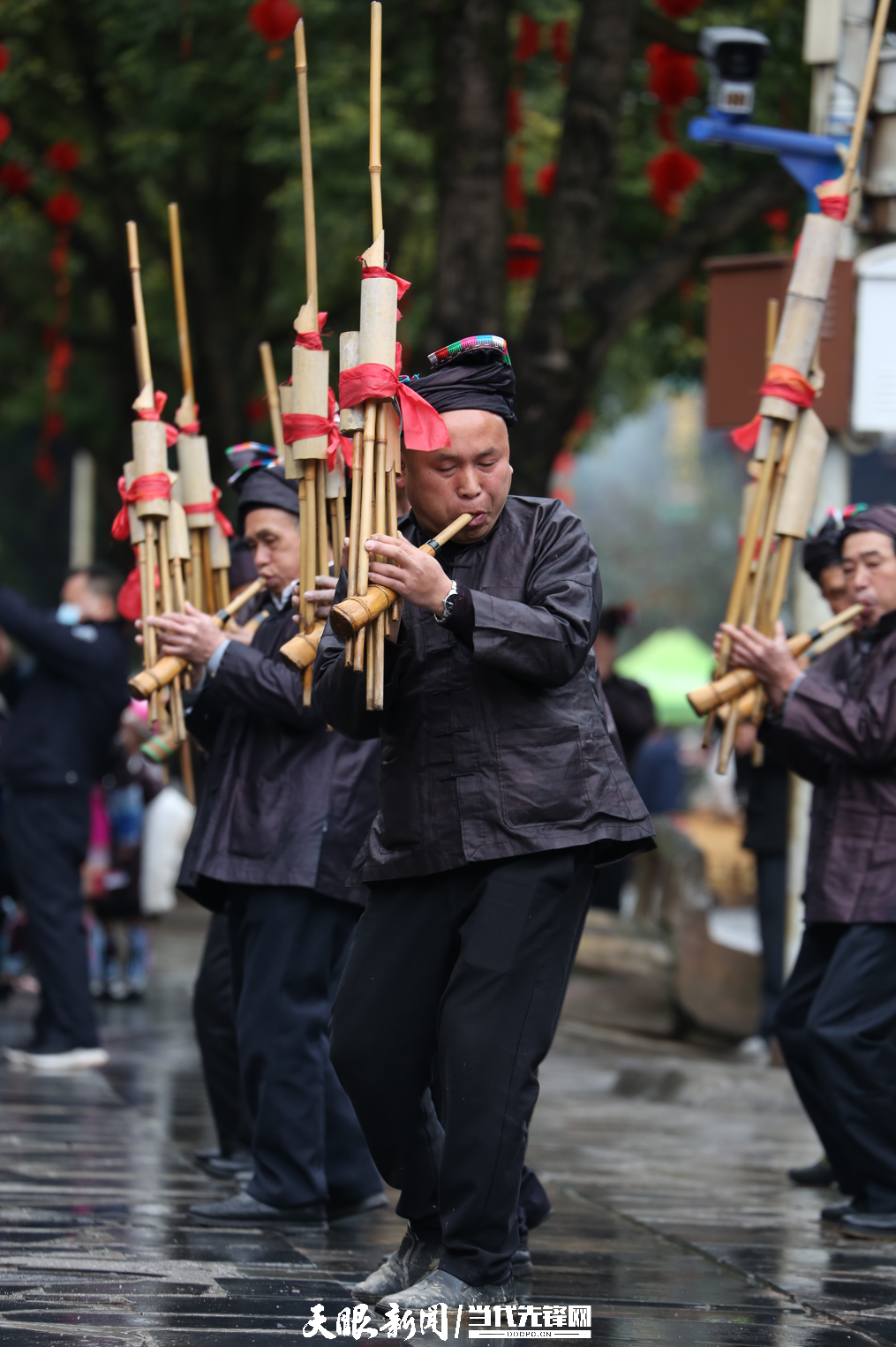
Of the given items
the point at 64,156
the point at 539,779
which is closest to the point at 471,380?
the point at 539,779

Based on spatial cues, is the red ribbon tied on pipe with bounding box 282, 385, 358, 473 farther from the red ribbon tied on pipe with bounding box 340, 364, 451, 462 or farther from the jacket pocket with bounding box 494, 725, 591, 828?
the jacket pocket with bounding box 494, 725, 591, 828

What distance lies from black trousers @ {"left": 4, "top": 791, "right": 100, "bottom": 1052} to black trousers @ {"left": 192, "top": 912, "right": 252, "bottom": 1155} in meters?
2.46

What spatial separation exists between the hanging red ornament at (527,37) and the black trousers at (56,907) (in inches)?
263

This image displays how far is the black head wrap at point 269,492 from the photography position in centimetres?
515

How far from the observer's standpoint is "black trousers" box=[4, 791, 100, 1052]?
7.92 metres

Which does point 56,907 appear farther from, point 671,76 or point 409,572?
point 671,76

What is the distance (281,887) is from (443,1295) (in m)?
1.57

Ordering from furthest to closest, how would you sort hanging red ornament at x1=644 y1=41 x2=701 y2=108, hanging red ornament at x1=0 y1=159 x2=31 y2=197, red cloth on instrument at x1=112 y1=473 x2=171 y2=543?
hanging red ornament at x1=0 y1=159 x2=31 y2=197, hanging red ornament at x1=644 y1=41 x2=701 y2=108, red cloth on instrument at x1=112 y1=473 x2=171 y2=543

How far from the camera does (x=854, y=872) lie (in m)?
5.27

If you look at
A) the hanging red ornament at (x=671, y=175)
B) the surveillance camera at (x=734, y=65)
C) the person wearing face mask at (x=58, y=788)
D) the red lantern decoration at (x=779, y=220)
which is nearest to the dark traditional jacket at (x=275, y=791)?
the person wearing face mask at (x=58, y=788)

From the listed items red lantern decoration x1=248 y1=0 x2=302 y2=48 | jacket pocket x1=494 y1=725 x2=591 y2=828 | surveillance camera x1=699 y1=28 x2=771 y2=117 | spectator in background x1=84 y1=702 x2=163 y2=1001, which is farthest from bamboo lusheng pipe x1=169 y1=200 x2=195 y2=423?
red lantern decoration x1=248 y1=0 x2=302 y2=48

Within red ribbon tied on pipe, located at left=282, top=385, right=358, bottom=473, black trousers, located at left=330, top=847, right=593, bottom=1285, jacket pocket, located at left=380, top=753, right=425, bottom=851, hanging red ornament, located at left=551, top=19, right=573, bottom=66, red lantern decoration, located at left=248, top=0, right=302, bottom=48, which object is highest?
hanging red ornament, located at left=551, top=19, right=573, bottom=66

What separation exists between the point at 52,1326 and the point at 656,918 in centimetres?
671

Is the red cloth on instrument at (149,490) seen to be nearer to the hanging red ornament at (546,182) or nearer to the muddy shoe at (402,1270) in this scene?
the muddy shoe at (402,1270)
